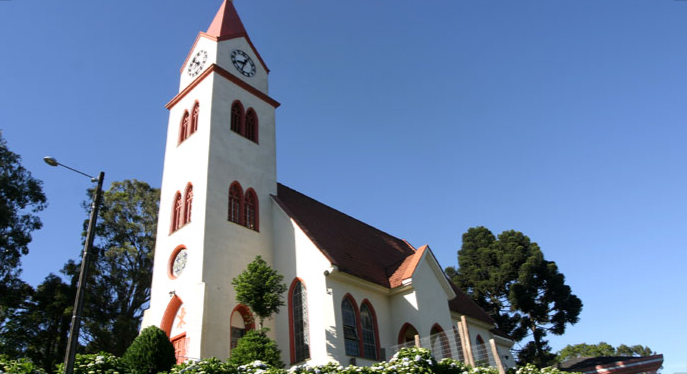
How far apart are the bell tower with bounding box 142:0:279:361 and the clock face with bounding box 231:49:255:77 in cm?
7

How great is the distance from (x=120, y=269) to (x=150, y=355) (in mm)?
18846

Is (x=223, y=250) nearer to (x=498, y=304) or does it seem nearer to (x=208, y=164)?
(x=208, y=164)

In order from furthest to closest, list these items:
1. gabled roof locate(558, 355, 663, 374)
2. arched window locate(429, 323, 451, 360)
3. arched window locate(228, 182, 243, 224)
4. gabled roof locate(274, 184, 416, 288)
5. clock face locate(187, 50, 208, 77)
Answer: gabled roof locate(558, 355, 663, 374) → clock face locate(187, 50, 208, 77) → arched window locate(228, 182, 243, 224) → gabled roof locate(274, 184, 416, 288) → arched window locate(429, 323, 451, 360)

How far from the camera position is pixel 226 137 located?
2236cm

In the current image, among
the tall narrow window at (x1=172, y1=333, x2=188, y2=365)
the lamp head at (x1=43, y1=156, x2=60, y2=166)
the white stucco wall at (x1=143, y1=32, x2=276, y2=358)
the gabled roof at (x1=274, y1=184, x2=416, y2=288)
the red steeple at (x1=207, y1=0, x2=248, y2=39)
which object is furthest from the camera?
the red steeple at (x1=207, y1=0, x2=248, y2=39)

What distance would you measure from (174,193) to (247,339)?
866cm

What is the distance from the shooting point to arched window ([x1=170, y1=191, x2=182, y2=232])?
2138cm

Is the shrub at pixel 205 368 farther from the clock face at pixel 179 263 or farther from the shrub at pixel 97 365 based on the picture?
the clock face at pixel 179 263

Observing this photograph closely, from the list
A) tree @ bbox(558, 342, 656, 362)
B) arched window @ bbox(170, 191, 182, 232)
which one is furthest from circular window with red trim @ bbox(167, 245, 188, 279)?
tree @ bbox(558, 342, 656, 362)

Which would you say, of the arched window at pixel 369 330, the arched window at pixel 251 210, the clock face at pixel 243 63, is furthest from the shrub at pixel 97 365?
the clock face at pixel 243 63

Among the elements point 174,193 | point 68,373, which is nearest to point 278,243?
point 174,193

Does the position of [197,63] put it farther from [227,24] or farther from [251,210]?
[251,210]

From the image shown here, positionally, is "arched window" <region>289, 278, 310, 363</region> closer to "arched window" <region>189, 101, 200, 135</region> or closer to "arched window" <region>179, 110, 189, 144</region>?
"arched window" <region>189, 101, 200, 135</region>

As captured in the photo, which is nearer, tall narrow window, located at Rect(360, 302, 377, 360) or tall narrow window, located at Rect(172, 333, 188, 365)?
tall narrow window, located at Rect(172, 333, 188, 365)
